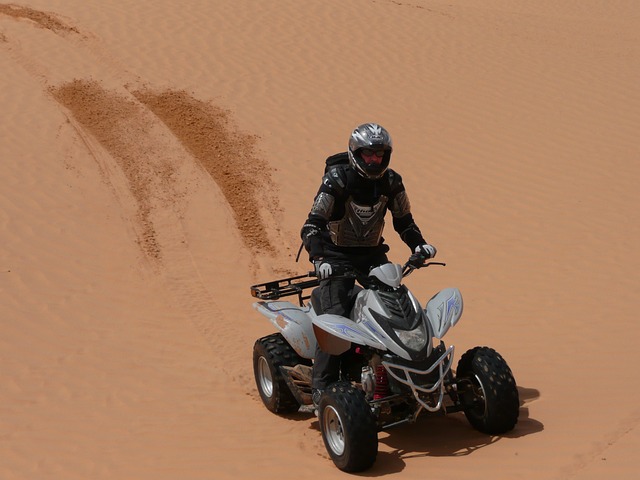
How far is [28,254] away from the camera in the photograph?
10680 millimetres

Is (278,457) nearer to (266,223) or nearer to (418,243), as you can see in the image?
(418,243)

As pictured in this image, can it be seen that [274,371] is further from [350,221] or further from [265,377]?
[350,221]

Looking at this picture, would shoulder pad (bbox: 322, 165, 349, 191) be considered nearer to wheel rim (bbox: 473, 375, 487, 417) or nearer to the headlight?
the headlight

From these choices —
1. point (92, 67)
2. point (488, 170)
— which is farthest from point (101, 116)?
point (488, 170)

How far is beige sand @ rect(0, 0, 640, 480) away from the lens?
643cm

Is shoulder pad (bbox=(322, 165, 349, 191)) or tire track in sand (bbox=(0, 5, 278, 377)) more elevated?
tire track in sand (bbox=(0, 5, 278, 377))

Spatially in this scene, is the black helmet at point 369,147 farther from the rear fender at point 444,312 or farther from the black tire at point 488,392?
the black tire at point 488,392

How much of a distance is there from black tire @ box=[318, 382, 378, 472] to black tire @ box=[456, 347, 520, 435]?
81cm

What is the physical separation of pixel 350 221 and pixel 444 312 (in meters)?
0.99

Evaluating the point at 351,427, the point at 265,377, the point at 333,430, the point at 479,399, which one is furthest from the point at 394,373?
Answer: the point at 265,377

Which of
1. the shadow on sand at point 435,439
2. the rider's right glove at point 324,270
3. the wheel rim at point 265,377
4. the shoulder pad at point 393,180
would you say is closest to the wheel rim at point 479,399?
the shadow on sand at point 435,439

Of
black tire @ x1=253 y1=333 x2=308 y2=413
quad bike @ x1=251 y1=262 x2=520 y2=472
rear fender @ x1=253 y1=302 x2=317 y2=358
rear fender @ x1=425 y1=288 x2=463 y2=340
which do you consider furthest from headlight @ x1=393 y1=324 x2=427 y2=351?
black tire @ x1=253 y1=333 x2=308 y2=413

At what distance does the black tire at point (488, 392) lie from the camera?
5895 millimetres

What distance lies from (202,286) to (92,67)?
24.6 feet
